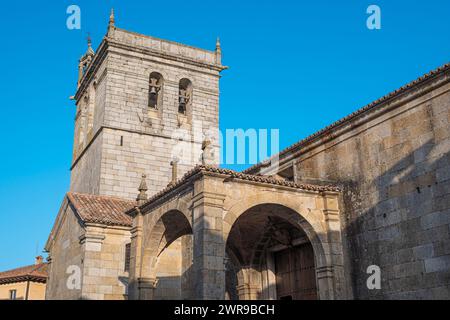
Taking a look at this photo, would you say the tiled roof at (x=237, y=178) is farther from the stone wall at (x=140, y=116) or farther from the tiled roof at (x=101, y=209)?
the stone wall at (x=140, y=116)

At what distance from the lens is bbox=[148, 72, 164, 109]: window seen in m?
27.5

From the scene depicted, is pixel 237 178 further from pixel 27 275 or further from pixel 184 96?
pixel 27 275

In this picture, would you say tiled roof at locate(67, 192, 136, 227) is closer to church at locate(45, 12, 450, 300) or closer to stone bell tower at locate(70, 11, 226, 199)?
church at locate(45, 12, 450, 300)

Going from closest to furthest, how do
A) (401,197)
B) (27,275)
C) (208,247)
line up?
(208,247) → (401,197) → (27,275)

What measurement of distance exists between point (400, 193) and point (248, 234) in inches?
207

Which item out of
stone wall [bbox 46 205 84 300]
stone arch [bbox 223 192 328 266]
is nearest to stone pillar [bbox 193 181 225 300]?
stone arch [bbox 223 192 328 266]

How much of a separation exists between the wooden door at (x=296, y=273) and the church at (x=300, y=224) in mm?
32

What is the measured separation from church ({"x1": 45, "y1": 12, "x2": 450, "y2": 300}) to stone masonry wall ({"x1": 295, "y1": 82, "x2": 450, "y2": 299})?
26mm

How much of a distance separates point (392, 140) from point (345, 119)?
1.63 metres

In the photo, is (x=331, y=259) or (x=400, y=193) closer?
(x=400, y=193)

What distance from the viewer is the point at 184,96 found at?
28406mm

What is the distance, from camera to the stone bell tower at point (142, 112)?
997 inches

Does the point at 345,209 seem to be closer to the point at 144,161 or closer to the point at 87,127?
the point at 144,161

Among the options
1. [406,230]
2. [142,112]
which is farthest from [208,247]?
[142,112]
